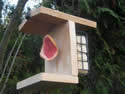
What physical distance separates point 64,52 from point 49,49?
17 cm

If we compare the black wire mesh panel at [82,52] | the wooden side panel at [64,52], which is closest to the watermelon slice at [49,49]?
the wooden side panel at [64,52]

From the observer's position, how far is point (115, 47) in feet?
9.05

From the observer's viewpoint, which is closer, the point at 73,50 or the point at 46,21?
the point at 73,50

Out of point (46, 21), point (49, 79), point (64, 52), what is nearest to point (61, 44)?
point (64, 52)

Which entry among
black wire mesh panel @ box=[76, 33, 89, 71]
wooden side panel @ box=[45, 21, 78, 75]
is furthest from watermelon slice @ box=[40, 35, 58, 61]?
black wire mesh panel @ box=[76, 33, 89, 71]

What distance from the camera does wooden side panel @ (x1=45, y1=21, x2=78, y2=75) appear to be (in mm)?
1376

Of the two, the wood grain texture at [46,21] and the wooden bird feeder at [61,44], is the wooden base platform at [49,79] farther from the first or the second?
the wood grain texture at [46,21]

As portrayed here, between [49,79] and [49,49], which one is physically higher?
[49,49]

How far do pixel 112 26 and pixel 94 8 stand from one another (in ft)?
0.98

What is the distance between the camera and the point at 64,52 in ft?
4.75

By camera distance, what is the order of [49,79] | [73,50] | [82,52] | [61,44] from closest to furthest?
1. [49,79]
2. [73,50]
3. [61,44]
4. [82,52]

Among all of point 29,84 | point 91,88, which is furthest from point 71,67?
point 91,88

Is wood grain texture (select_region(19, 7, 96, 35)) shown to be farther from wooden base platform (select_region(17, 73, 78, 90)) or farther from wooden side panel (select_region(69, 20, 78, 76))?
wooden base platform (select_region(17, 73, 78, 90))

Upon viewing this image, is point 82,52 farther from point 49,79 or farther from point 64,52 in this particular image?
point 49,79
